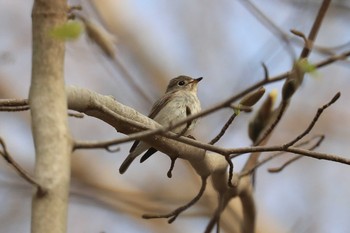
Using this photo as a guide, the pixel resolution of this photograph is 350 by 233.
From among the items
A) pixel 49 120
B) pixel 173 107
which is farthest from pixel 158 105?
pixel 49 120

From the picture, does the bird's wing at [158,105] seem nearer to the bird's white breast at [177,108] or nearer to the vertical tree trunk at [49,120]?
the bird's white breast at [177,108]

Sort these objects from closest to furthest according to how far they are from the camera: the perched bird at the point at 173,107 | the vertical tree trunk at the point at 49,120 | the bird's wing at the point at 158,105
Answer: the vertical tree trunk at the point at 49,120 → the perched bird at the point at 173,107 → the bird's wing at the point at 158,105

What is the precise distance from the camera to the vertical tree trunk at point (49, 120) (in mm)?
1491

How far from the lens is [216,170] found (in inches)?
127

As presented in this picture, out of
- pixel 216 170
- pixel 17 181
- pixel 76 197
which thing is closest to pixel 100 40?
pixel 216 170

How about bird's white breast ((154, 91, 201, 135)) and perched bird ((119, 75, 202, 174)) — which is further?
bird's white breast ((154, 91, 201, 135))

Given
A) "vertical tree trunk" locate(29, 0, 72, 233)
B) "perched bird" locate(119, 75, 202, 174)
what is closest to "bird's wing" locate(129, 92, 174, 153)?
"perched bird" locate(119, 75, 202, 174)

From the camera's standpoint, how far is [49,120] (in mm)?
1598

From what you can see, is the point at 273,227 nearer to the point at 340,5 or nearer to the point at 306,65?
the point at 340,5

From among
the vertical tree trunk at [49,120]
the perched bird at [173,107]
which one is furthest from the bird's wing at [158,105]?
the vertical tree trunk at [49,120]

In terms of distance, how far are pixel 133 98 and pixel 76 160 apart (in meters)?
0.96

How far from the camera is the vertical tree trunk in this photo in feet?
4.89

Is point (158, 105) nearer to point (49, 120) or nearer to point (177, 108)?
point (177, 108)

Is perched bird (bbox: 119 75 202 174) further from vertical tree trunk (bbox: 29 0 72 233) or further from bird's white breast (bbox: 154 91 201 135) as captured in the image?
vertical tree trunk (bbox: 29 0 72 233)
